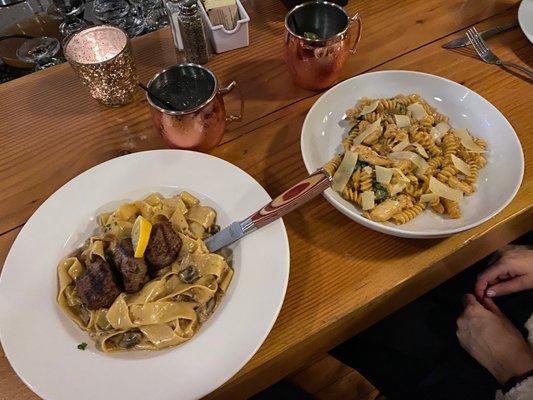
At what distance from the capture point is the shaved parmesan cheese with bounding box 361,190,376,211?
→ 0.99 metres

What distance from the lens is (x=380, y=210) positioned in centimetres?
98

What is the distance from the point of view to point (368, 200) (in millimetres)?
997

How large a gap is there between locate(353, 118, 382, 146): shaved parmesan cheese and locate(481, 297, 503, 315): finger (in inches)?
21.3

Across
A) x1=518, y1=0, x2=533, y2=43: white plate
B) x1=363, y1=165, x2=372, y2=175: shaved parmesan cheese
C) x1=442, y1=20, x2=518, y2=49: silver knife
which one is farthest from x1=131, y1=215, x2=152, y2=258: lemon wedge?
x1=518, y1=0, x2=533, y2=43: white plate

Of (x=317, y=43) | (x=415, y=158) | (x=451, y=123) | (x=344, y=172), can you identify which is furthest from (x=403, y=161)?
(x=317, y=43)

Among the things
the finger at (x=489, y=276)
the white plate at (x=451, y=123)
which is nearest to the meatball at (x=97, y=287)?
the white plate at (x=451, y=123)

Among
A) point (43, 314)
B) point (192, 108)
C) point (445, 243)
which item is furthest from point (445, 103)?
point (43, 314)

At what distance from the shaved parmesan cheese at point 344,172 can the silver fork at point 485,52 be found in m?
0.61

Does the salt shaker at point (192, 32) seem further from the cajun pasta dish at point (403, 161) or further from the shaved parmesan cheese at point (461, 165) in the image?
the shaved parmesan cheese at point (461, 165)

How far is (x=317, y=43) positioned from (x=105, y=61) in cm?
52

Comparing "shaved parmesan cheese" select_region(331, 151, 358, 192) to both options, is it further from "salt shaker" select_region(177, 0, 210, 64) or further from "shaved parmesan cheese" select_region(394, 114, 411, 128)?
"salt shaker" select_region(177, 0, 210, 64)

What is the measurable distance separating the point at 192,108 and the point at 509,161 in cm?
73

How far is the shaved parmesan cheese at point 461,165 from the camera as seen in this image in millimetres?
1071

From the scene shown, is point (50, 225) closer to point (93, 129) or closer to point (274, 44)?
point (93, 129)
